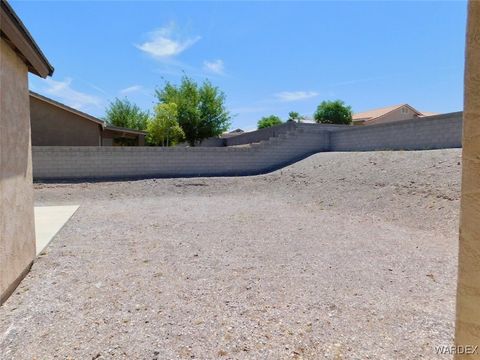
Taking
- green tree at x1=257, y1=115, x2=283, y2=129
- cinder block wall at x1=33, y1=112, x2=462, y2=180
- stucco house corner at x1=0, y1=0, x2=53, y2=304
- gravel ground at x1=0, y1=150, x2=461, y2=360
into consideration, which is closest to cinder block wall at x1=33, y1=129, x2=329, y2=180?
cinder block wall at x1=33, y1=112, x2=462, y2=180

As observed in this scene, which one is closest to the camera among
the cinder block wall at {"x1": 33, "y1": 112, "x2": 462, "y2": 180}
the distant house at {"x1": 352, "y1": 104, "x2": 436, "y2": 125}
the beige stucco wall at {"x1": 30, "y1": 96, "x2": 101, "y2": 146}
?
the cinder block wall at {"x1": 33, "y1": 112, "x2": 462, "y2": 180}

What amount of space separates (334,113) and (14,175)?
34303 millimetres

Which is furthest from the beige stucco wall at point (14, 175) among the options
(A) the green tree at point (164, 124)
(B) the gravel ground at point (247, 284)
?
(A) the green tree at point (164, 124)

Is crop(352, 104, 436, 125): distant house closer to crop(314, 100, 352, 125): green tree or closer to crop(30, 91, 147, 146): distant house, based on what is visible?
crop(314, 100, 352, 125): green tree

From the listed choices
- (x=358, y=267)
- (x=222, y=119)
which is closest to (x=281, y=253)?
(x=358, y=267)

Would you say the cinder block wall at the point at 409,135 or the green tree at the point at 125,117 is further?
the green tree at the point at 125,117

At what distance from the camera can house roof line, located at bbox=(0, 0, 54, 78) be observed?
112 inches

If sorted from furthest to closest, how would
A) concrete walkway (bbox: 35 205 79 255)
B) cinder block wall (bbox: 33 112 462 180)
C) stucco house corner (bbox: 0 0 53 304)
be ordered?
cinder block wall (bbox: 33 112 462 180) → concrete walkway (bbox: 35 205 79 255) → stucco house corner (bbox: 0 0 53 304)

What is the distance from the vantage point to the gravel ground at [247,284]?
2.45m

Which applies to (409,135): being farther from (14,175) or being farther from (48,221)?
(14,175)

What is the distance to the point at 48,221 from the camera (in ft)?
22.0

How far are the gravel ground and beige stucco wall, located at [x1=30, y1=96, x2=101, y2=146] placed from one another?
28.1 ft

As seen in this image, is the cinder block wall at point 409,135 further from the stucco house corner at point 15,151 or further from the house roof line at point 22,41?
the stucco house corner at point 15,151

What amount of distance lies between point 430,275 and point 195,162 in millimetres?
11482
